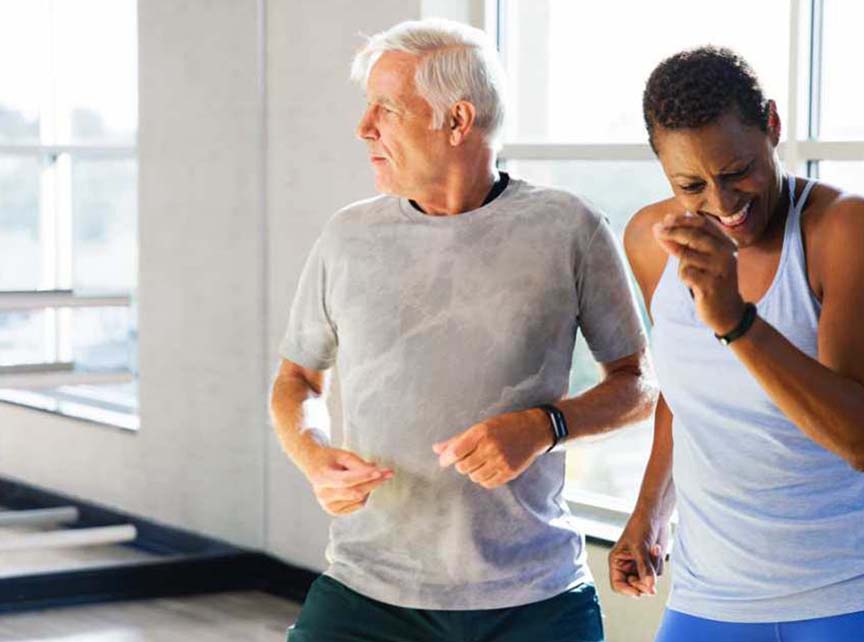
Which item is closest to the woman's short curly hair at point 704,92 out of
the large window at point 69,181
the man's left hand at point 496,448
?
the man's left hand at point 496,448

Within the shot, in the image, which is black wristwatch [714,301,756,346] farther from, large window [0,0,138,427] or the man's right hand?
large window [0,0,138,427]

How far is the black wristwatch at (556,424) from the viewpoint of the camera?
224cm

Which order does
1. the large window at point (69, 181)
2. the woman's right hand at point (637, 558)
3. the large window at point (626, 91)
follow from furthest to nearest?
1. the large window at point (69, 181)
2. the large window at point (626, 91)
3. the woman's right hand at point (637, 558)

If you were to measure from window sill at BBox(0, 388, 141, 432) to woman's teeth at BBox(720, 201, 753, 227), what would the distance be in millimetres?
4280

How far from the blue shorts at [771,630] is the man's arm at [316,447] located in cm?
49

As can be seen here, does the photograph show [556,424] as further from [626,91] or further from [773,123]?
[626,91]

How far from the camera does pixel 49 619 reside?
5125mm

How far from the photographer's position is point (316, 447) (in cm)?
235

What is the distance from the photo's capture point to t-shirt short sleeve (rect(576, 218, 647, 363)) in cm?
236

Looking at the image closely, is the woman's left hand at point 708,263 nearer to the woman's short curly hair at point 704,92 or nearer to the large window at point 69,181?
the woman's short curly hair at point 704,92

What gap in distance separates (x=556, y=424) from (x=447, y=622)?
1.02 feet

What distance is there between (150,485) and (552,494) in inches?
145

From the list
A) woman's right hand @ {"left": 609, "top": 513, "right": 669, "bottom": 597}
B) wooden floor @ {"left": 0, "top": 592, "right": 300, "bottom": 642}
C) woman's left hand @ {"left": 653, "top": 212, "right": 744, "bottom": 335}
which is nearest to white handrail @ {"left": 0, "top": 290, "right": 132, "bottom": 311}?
wooden floor @ {"left": 0, "top": 592, "right": 300, "bottom": 642}

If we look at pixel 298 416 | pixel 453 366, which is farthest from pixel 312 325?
pixel 453 366
